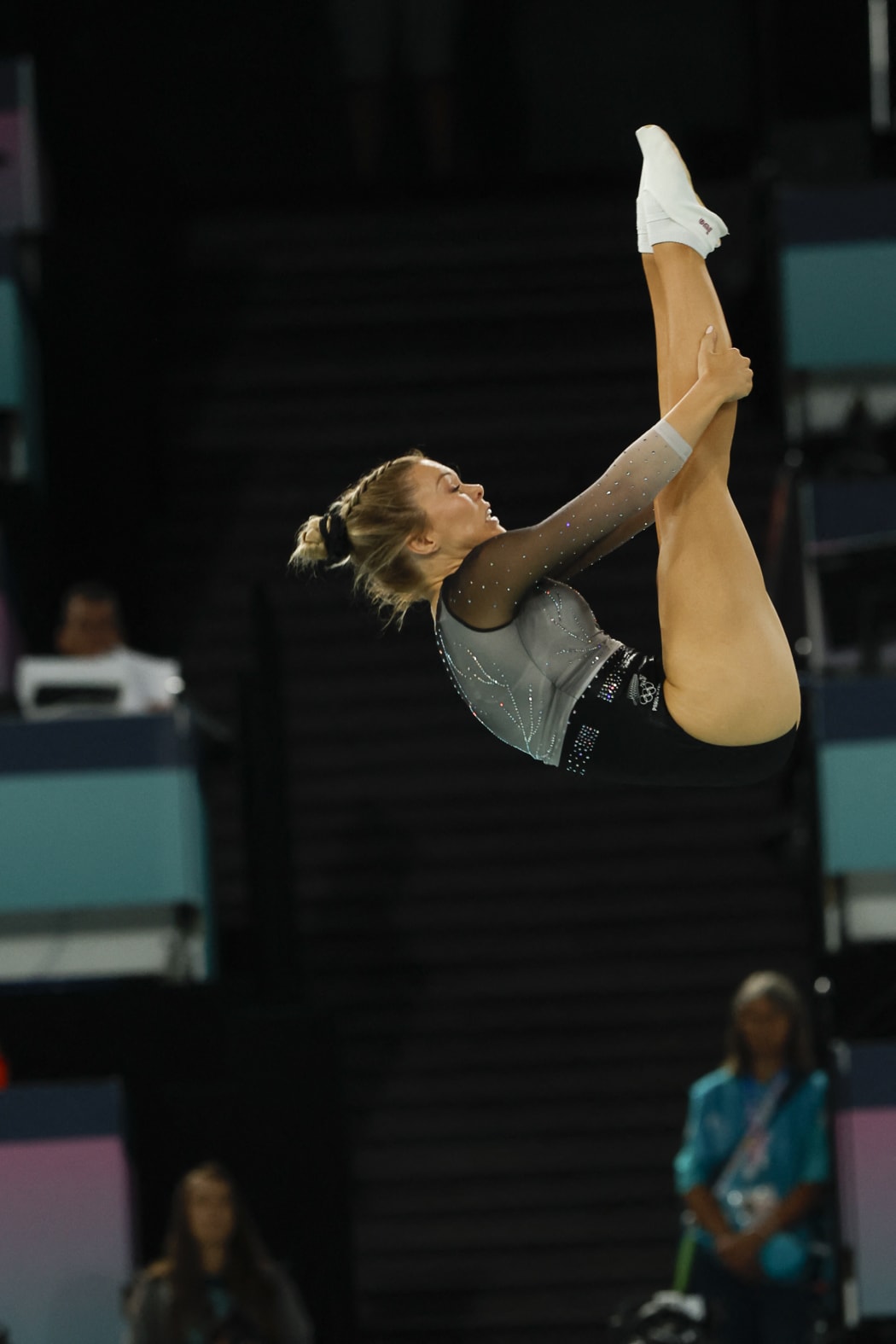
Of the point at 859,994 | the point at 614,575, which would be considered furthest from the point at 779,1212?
the point at 614,575

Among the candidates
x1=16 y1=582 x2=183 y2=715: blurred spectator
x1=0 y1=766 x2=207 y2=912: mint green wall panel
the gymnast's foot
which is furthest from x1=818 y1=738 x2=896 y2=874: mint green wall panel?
the gymnast's foot

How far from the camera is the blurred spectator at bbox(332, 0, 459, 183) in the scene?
9719mm

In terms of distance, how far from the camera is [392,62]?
997cm

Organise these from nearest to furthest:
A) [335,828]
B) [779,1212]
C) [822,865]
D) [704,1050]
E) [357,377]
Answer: [779,1212] < [822,865] < [704,1050] < [335,828] < [357,377]

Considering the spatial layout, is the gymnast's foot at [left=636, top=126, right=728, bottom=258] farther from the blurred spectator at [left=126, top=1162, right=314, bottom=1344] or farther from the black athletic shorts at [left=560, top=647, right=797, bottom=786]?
the blurred spectator at [left=126, top=1162, right=314, bottom=1344]

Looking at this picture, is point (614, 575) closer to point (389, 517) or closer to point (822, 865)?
point (822, 865)

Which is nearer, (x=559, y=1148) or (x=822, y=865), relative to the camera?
(x=822, y=865)

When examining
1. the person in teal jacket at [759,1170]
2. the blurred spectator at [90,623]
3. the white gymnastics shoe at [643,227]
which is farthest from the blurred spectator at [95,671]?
the white gymnastics shoe at [643,227]

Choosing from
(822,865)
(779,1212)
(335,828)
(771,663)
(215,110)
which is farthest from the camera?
(215,110)

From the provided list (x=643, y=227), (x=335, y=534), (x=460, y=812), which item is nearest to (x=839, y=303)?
(x=460, y=812)

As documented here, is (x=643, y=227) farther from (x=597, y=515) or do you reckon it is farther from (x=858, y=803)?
(x=858, y=803)

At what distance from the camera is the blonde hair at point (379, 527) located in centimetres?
345

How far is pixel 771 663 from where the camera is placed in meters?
3.35

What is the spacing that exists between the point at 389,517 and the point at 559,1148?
14.4 feet
